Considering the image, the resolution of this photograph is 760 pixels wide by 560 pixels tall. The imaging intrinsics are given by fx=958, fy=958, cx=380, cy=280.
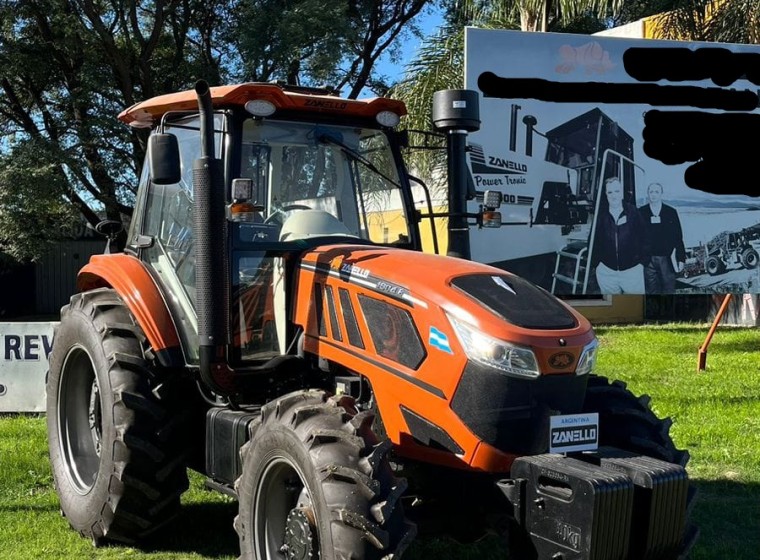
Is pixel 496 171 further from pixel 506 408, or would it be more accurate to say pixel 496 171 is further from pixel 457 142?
pixel 506 408

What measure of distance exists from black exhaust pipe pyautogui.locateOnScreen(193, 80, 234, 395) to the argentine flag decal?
114 centimetres

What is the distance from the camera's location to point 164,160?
4648mm

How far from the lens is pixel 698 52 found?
1285 centimetres

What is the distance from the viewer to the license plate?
13.2ft

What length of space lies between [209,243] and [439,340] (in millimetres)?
1267

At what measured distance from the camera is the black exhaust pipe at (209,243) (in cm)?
463

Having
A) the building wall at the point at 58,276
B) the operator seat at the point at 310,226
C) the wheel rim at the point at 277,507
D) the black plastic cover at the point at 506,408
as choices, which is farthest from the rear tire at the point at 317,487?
the building wall at the point at 58,276

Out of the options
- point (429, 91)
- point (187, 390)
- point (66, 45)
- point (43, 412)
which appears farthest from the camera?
point (66, 45)

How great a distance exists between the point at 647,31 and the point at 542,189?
28.8 feet

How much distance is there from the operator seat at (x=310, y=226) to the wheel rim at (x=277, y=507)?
1351mm

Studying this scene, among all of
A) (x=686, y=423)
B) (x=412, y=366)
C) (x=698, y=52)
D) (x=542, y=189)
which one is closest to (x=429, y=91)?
(x=542, y=189)

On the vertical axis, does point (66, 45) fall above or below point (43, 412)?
above

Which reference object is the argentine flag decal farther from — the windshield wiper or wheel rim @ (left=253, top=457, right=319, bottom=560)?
the windshield wiper

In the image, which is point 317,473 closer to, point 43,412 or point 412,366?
point 412,366
